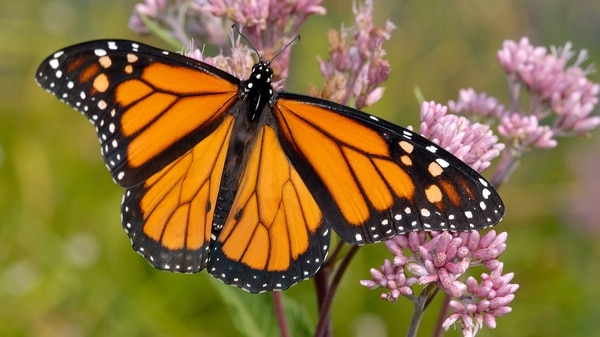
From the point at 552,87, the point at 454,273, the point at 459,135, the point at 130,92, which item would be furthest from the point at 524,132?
the point at 130,92

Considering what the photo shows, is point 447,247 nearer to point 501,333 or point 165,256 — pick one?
point 165,256

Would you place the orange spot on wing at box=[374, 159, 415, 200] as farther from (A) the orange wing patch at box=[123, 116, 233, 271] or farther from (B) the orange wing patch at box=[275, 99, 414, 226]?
(A) the orange wing patch at box=[123, 116, 233, 271]

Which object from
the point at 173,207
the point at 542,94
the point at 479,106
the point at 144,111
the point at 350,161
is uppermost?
the point at 542,94

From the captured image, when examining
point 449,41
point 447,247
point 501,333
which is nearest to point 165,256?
point 447,247

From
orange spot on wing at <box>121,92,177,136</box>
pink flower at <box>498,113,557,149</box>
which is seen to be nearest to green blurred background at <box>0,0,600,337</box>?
pink flower at <box>498,113,557,149</box>

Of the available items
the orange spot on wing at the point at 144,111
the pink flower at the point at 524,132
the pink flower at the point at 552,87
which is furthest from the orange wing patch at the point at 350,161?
the pink flower at the point at 552,87

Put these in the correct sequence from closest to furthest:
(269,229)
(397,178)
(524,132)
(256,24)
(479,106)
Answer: (397,178), (269,229), (256,24), (524,132), (479,106)

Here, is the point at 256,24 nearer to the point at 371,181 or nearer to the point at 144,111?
the point at 144,111
